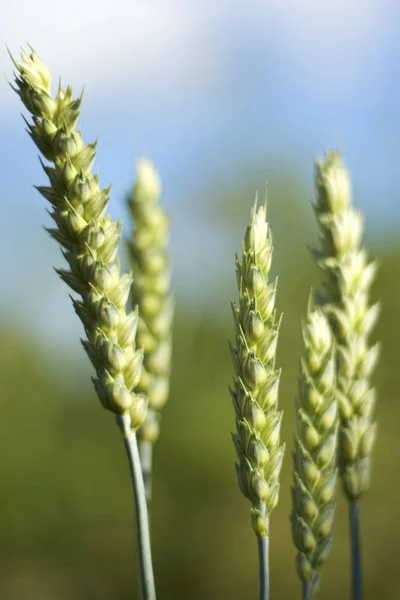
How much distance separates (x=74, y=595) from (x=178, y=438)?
1.57m

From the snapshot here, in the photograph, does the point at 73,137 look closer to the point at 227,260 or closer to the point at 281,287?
the point at 227,260

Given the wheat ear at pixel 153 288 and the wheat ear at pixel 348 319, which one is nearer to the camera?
the wheat ear at pixel 348 319

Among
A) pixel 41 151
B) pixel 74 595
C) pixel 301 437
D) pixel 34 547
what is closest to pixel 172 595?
pixel 74 595

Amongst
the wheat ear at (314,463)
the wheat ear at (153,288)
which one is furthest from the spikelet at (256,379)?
the wheat ear at (153,288)

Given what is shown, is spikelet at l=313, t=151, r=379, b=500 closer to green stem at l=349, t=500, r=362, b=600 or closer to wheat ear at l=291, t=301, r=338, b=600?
green stem at l=349, t=500, r=362, b=600

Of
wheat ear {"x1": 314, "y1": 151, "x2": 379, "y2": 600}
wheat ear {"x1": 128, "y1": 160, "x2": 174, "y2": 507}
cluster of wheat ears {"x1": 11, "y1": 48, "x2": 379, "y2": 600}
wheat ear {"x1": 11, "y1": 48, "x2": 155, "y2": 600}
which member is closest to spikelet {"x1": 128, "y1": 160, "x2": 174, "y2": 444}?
wheat ear {"x1": 128, "y1": 160, "x2": 174, "y2": 507}

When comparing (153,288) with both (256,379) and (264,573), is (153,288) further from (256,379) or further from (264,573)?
(264,573)

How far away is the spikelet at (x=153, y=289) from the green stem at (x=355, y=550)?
0.58 meters

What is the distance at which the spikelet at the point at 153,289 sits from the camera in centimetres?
186

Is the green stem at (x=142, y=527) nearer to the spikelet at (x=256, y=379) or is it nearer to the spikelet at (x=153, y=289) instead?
the spikelet at (x=256, y=379)

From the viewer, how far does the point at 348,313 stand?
5.09 ft

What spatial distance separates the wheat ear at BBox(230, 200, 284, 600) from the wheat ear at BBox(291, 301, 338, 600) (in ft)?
0.37

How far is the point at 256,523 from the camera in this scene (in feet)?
3.73

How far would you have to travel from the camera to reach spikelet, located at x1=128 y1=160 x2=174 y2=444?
1.86 meters
